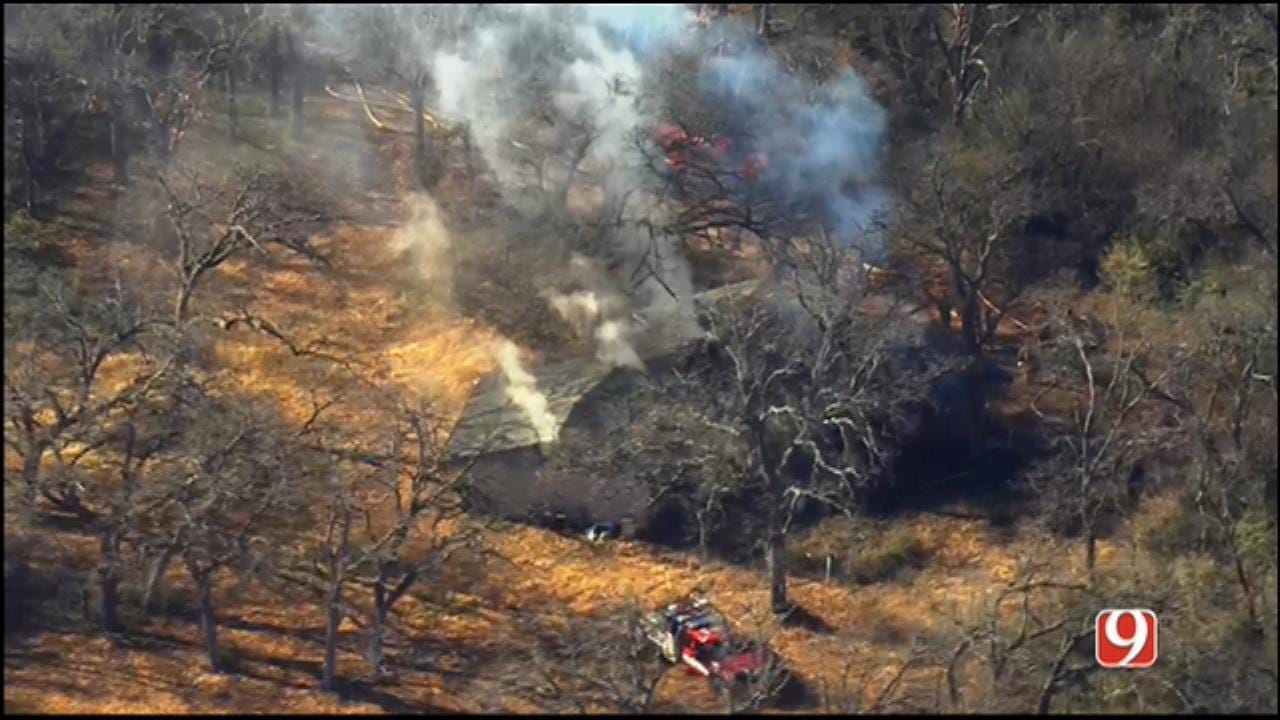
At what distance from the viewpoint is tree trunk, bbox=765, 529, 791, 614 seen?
25.0 metres

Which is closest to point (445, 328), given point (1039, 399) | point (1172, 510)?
point (1039, 399)

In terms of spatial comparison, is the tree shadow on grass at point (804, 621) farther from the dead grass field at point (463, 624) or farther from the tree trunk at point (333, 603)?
the tree trunk at point (333, 603)

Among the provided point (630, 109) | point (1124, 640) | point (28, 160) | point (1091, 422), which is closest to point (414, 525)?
point (1124, 640)

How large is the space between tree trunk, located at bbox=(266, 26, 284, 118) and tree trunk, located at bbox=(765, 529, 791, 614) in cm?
2318

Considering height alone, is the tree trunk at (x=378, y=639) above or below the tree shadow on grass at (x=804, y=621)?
below

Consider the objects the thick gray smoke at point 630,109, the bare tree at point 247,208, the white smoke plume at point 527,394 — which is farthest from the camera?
the thick gray smoke at point 630,109

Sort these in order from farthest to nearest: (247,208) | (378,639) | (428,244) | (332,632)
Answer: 1. (428,244)
2. (247,208)
3. (378,639)
4. (332,632)

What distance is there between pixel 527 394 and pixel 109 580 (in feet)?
28.5

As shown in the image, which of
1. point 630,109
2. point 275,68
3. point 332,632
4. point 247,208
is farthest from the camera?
point 275,68

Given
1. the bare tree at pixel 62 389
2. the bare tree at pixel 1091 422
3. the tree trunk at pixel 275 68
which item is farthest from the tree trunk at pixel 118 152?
the bare tree at pixel 1091 422

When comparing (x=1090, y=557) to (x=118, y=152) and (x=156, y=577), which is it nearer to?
(x=156, y=577)

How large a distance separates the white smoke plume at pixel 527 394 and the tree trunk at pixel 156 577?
695cm

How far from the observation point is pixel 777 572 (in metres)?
25.3

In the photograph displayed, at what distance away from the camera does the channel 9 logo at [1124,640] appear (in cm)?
2078
